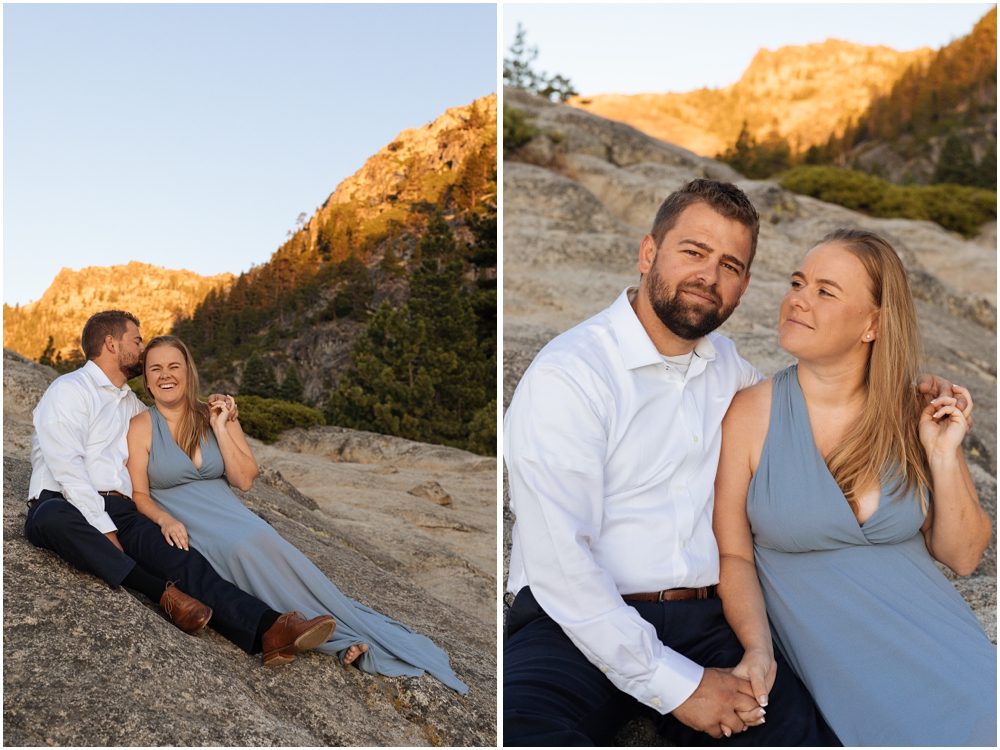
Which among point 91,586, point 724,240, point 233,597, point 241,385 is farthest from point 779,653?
point 241,385

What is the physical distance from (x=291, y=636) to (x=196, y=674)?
423mm

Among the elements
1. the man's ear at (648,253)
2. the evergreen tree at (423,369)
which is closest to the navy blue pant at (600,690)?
the man's ear at (648,253)

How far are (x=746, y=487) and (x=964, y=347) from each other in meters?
8.78

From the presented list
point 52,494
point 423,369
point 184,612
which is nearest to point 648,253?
point 184,612

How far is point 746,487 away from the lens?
279 centimetres

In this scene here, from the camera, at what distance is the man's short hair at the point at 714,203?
268cm

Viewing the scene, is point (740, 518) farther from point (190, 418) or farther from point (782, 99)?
point (782, 99)

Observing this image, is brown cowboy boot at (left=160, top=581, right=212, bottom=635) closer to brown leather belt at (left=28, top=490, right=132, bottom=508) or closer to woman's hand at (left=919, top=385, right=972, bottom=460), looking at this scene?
brown leather belt at (left=28, top=490, right=132, bottom=508)

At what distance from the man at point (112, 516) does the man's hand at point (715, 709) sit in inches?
68.4

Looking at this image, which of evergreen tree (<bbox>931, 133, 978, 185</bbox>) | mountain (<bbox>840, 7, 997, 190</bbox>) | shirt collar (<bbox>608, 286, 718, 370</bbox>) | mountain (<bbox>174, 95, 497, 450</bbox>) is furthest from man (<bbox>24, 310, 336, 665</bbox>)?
mountain (<bbox>840, 7, 997, 190</bbox>)

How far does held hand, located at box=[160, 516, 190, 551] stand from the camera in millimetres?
3730

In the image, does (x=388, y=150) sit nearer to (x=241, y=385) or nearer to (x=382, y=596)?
(x=241, y=385)

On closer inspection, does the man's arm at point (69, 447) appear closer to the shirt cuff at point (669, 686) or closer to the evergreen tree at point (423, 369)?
the shirt cuff at point (669, 686)

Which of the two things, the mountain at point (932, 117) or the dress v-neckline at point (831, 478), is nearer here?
the dress v-neckline at point (831, 478)
